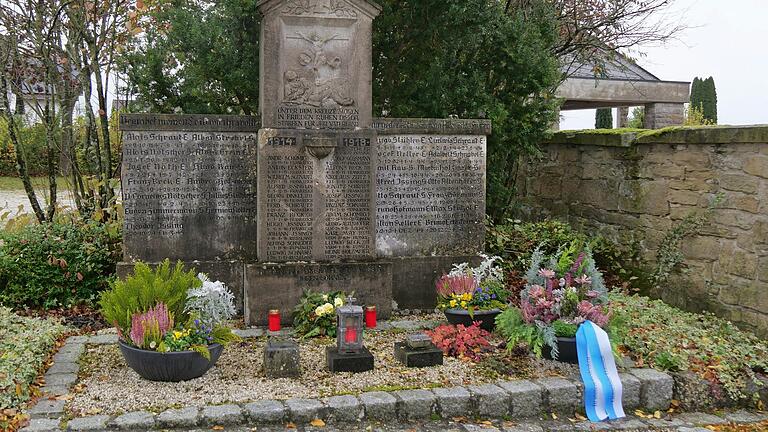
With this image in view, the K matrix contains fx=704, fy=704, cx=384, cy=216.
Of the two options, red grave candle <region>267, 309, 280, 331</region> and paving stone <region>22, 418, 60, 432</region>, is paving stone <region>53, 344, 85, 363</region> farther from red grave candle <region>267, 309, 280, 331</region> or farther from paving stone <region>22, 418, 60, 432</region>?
red grave candle <region>267, 309, 280, 331</region>

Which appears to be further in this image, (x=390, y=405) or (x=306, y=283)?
(x=306, y=283)

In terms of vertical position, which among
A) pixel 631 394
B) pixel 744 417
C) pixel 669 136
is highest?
pixel 669 136

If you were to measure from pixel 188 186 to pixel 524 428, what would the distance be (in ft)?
13.4

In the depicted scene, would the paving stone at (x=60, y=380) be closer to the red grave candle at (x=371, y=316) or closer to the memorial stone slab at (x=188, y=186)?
the memorial stone slab at (x=188, y=186)

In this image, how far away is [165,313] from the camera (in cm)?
497

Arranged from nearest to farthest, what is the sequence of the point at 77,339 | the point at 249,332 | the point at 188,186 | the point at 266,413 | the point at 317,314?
the point at 266,413 < the point at 77,339 < the point at 317,314 < the point at 249,332 < the point at 188,186

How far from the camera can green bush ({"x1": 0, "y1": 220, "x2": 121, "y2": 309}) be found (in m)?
7.23

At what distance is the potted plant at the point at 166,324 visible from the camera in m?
4.89

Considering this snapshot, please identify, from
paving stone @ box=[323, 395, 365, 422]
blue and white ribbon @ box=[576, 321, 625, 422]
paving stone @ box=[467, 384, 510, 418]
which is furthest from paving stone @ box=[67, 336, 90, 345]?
blue and white ribbon @ box=[576, 321, 625, 422]

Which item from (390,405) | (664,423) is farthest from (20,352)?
(664,423)

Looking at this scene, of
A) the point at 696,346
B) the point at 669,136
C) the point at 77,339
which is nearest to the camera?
the point at 696,346

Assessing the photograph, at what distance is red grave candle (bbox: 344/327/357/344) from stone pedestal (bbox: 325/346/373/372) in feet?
0.37

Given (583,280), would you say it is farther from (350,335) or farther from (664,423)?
(350,335)

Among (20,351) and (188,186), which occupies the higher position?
(188,186)
